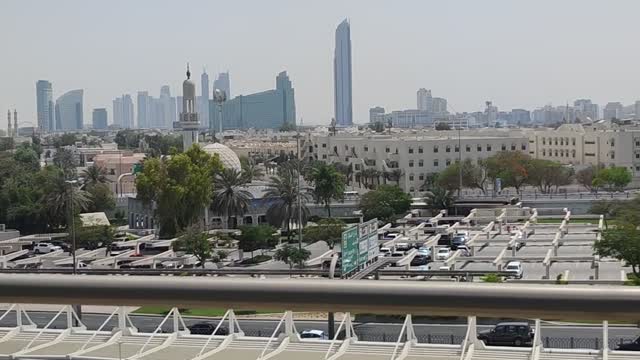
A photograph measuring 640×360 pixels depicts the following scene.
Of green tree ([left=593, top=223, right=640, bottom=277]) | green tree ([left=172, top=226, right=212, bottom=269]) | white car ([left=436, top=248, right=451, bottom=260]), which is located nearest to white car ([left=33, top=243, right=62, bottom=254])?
green tree ([left=172, top=226, right=212, bottom=269])

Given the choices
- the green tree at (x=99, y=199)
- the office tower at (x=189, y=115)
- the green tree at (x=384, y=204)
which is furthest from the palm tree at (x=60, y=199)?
the office tower at (x=189, y=115)

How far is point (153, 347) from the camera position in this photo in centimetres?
78

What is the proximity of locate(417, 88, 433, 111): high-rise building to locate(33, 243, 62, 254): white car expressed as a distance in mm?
63804

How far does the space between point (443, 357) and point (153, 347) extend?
23cm

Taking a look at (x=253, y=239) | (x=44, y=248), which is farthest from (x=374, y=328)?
(x=44, y=248)

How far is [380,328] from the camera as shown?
859 millimetres

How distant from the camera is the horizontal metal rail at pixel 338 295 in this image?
584mm

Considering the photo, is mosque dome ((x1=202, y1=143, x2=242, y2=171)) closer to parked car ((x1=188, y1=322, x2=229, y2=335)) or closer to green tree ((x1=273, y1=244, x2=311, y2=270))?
green tree ((x1=273, y1=244, x2=311, y2=270))

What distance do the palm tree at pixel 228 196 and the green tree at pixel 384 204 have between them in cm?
205

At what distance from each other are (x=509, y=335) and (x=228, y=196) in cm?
1381

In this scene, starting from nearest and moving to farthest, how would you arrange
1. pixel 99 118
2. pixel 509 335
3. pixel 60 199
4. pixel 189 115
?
pixel 509 335
pixel 60 199
pixel 189 115
pixel 99 118

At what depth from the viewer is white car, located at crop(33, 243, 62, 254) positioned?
1284 centimetres

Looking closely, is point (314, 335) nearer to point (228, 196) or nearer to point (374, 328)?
point (374, 328)

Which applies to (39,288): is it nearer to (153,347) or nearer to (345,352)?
(153,347)
